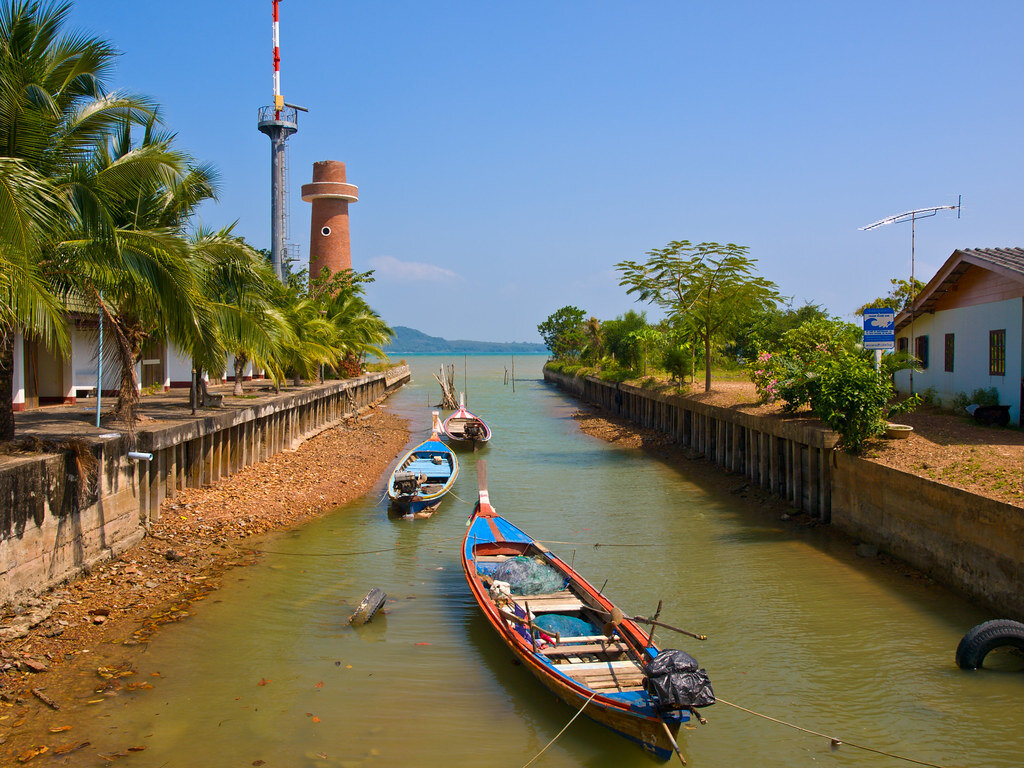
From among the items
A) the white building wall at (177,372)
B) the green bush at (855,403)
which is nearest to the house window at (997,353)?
the green bush at (855,403)

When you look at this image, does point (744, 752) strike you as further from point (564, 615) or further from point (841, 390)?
point (841, 390)

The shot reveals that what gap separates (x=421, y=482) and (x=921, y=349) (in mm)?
15478

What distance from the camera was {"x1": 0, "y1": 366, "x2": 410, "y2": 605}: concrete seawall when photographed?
9.23 meters

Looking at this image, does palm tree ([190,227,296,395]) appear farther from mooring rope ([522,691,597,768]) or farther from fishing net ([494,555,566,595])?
mooring rope ([522,691,597,768])

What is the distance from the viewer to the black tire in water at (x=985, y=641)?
886 cm

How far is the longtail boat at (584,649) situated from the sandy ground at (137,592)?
443cm

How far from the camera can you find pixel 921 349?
22.3 metres

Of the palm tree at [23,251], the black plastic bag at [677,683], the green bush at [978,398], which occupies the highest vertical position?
the palm tree at [23,251]

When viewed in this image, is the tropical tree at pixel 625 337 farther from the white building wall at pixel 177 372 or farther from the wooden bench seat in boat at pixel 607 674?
the wooden bench seat in boat at pixel 607 674

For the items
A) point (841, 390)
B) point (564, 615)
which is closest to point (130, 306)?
point (564, 615)

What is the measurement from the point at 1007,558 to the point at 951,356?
11.5 m

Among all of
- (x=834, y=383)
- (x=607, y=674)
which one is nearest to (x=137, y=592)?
(x=607, y=674)

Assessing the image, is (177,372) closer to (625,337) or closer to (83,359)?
(83,359)

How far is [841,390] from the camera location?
14805 mm
